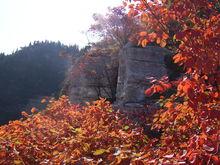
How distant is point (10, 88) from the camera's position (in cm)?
3183

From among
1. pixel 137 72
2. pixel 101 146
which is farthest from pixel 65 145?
pixel 137 72

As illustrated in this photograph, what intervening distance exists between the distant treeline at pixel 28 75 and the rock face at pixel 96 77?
1341 centimetres

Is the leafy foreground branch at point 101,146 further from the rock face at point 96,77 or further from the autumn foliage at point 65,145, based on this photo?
the rock face at point 96,77

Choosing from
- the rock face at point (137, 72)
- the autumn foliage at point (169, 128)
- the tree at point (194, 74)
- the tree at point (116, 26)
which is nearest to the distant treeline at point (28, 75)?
the tree at point (116, 26)

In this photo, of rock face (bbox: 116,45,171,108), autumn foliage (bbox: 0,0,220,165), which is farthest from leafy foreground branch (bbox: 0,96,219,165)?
rock face (bbox: 116,45,171,108)

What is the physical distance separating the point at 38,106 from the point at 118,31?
1327cm

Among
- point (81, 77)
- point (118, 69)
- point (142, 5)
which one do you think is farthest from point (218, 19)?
point (81, 77)

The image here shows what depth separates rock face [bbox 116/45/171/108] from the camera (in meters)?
13.6

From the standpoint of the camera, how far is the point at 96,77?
54.9ft

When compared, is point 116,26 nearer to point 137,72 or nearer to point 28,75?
point 137,72

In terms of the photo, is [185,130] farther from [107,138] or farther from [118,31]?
[118,31]

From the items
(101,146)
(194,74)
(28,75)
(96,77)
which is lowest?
(101,146)

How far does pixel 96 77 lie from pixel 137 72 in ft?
10.5

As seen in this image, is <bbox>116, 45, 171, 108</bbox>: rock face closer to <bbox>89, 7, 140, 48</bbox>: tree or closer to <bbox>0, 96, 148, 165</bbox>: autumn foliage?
<bbox>89, 7, 140, 48</bbox>: tree
